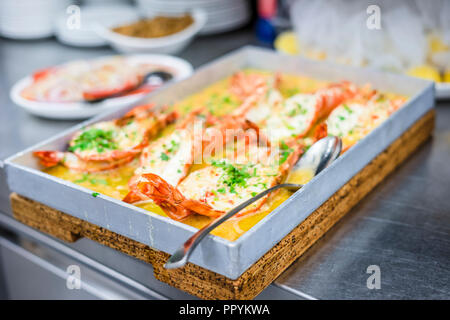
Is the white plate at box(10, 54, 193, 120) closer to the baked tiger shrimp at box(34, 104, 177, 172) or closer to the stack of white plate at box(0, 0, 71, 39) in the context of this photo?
the baked tiger shrimp at box(34, 104, 177, 172)

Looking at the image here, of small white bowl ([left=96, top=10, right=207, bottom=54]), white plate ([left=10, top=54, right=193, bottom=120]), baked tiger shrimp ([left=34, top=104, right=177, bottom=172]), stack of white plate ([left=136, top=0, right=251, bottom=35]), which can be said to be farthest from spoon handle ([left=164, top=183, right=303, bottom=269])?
stack of white plate ([left=136, top=0, right=251, bottom=35])

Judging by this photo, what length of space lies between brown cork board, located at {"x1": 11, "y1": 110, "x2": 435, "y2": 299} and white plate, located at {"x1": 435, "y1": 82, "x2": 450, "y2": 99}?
34 cm

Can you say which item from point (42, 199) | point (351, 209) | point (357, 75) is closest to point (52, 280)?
point (42, 199)

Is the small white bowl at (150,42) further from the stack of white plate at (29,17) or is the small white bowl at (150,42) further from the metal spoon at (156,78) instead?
the stack of white plate at (29,17)

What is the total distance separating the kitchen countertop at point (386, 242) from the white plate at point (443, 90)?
0.23 feet

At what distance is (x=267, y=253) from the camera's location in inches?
40.9

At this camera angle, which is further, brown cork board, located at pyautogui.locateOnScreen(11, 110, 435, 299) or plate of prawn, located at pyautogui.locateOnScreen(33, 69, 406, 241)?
plate of prawn, located at pyautogui.locateOnScreen(33, 69, 406, 241)

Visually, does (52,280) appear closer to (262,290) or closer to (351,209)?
(262,290)

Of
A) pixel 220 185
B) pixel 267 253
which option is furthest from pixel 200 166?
pixel 267 253

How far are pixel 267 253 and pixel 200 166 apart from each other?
38 centimetres

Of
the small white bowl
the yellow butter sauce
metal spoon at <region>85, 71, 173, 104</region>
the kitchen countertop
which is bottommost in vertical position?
the kitchen countertop

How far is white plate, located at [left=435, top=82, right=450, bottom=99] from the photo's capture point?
5.92 ft

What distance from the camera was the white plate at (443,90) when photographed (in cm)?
181
